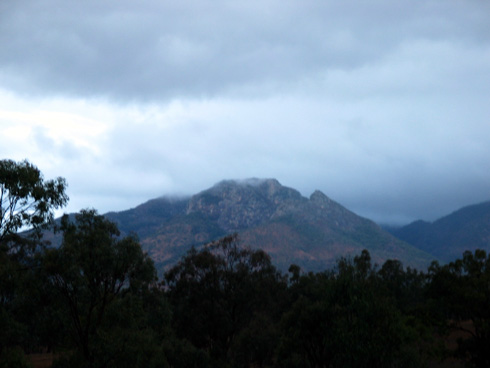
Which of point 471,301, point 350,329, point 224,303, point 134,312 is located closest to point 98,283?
point 134,312

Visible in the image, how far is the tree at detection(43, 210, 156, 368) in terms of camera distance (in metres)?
27.9

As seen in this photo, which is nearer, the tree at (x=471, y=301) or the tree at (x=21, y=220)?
the tree at (x=21, y=220)

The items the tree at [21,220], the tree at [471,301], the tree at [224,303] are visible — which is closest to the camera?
the tree at [21,220]

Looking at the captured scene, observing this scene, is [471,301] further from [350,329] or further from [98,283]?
[98,283]

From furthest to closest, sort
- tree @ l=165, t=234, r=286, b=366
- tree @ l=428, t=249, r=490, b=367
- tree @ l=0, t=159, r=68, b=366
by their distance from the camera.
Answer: tree @ l=165, t=234, r=286, b=366
tree @ l=428, t=249, r=490, b=367
tree @ l=0, t=159, r=68, b=366

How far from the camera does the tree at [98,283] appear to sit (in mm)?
27891

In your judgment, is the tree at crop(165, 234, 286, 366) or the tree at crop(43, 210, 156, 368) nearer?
the tree at crop(43, 210, 156, 368)

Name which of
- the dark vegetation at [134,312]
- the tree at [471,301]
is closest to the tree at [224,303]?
the dark vegetation at [134,312]

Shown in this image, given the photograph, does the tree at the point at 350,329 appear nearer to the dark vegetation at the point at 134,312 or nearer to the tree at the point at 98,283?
the dark vegetation at the point at 134,312

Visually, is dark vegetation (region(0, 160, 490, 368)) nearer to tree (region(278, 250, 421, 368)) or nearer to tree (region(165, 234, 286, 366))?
tree (region(278, 250, 421, 368))

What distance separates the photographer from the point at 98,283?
29.9 metres

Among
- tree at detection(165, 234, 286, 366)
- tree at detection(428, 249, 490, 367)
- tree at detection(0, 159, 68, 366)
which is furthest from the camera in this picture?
tree at detection(165, 234, 286, 366)

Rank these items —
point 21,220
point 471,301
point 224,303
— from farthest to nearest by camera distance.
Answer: point 224,303
point 471,301
point 21,220

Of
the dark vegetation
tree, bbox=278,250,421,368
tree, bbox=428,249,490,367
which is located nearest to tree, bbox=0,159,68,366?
the dark vegetation
